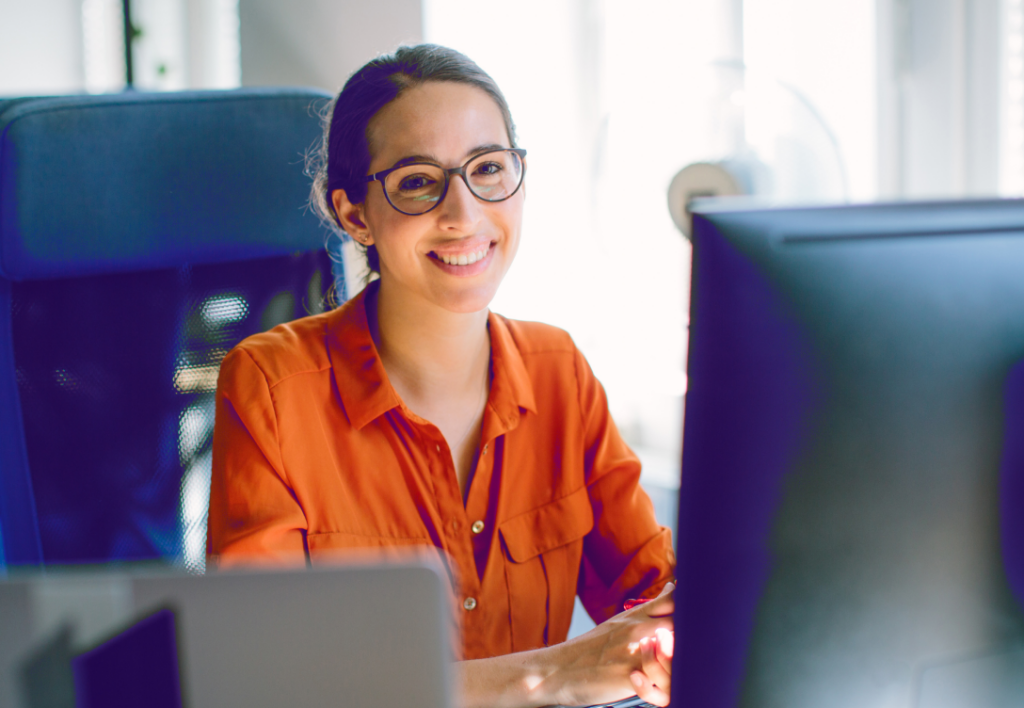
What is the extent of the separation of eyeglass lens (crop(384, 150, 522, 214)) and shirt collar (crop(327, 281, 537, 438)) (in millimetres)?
176

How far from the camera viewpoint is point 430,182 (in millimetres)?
1098

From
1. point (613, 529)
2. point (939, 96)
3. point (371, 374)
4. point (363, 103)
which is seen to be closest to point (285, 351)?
point (371, 374)

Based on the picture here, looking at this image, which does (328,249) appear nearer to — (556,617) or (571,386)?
(571,386)

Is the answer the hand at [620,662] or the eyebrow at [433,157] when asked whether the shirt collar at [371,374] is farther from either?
the hand at [620,662]

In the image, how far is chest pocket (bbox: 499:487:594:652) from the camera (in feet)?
3.58

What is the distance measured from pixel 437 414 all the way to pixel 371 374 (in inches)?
4.8

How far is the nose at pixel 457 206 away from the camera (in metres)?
1.09

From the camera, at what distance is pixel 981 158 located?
1.63 m

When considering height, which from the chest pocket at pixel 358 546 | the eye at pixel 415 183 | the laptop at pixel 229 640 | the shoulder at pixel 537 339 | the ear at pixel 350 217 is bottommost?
the chest pocket at pixel 358 546

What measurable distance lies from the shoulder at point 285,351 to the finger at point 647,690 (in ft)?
1.89

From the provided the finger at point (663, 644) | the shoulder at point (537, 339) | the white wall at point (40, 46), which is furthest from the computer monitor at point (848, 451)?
the white wall at point (40, 46)

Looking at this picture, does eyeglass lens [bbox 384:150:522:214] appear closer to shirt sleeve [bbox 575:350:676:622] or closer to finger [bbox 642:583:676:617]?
shirt sleeve [bbox 575:350:676:622]

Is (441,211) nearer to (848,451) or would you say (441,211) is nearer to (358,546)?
(358,546)

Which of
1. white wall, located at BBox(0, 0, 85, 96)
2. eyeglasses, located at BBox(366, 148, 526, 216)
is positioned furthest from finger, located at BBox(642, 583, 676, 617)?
white wall, located at BBox(0, 0, 85, 96)
